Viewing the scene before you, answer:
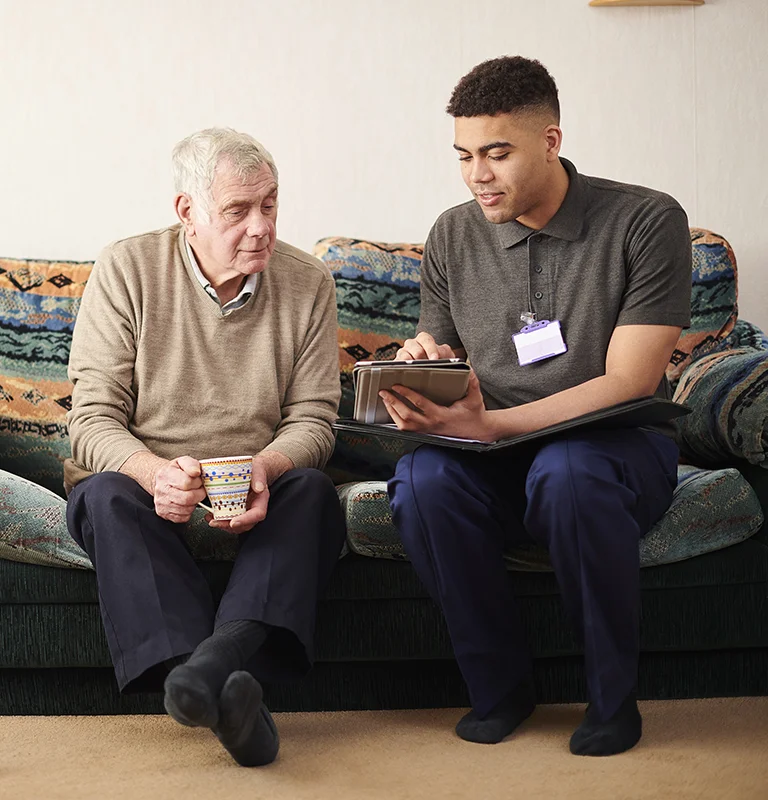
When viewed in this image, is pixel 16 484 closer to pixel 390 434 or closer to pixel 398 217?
pixel 390 434

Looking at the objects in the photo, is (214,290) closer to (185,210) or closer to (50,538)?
(185,210)

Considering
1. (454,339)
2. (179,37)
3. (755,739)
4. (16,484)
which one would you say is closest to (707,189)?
(454,339)

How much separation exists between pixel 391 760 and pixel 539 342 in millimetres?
798

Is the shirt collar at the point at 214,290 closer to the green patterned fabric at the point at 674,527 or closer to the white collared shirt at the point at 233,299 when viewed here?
the white collared shirt at the point at 233,299

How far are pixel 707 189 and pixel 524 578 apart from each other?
5.04 ft

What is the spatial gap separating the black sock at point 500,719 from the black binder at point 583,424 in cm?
43

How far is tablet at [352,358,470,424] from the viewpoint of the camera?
5.52 feet

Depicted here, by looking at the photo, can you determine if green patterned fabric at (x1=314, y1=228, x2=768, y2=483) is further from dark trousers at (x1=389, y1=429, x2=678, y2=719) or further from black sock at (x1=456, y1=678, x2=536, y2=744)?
black sock at (x1=456, y1=678, x2=536, y2=744)

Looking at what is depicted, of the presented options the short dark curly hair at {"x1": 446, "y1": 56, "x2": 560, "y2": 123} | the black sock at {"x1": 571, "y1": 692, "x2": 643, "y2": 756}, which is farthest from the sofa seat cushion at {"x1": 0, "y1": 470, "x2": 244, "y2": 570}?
the short dark curly hair at {"x1": 446, "y1": 56, "x2": 560, "y2": 123}

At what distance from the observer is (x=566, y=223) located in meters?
1.99

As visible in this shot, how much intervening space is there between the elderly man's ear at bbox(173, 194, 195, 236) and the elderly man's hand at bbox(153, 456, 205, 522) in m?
0.56

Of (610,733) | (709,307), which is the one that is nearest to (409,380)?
(610,733)

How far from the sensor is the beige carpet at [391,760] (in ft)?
4.95

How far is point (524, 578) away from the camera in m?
1.93
